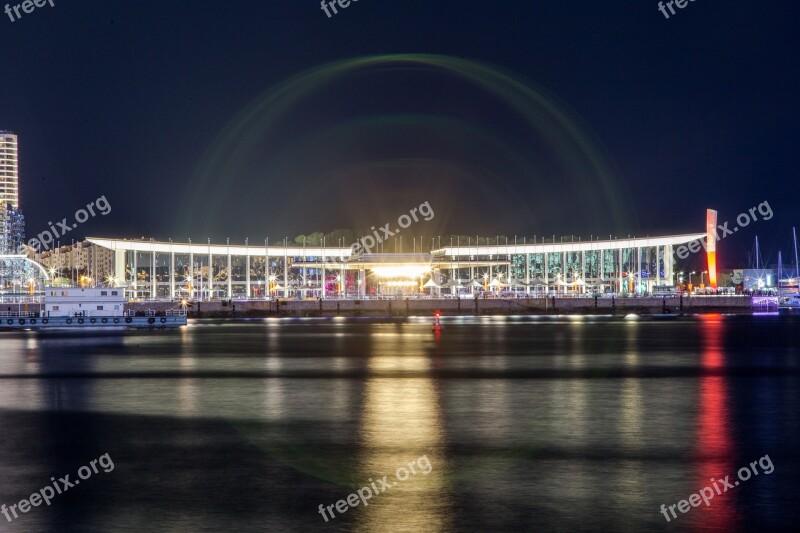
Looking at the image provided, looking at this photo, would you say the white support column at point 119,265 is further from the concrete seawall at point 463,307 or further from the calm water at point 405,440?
the calm water at point 405,440

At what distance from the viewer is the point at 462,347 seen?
4809cm

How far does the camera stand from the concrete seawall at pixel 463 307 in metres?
104

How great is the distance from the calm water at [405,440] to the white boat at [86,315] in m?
35.2

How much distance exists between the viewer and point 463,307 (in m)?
109

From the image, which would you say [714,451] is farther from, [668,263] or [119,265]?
[668,263]

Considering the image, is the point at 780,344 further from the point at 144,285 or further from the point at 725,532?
the point at 144,285

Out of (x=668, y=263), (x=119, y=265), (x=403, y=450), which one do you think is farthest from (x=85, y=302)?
(x=668, y=263)

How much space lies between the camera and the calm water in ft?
45.8

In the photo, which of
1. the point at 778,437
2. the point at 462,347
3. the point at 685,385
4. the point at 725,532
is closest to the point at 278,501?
the point at 725,532

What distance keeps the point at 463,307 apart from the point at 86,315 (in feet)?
148

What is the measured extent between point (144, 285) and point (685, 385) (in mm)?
161053

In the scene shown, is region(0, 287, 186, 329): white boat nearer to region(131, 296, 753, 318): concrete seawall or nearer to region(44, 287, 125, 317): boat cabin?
region(44, 287, 125, 317): boat cabin

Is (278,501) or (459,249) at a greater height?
(459,249)

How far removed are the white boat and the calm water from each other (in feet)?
115
